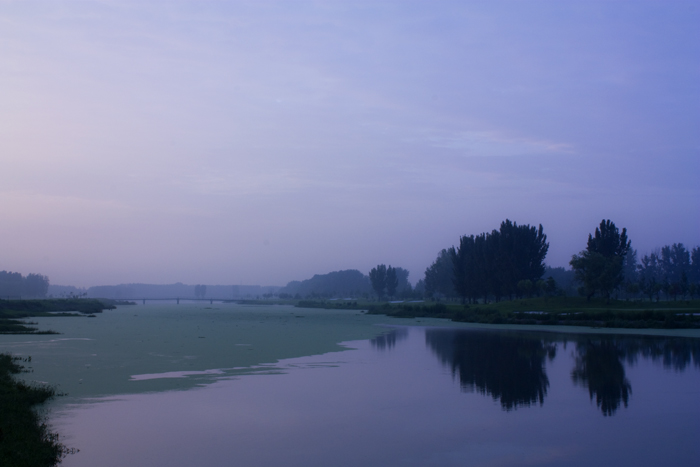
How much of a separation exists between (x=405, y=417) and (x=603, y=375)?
965 cm

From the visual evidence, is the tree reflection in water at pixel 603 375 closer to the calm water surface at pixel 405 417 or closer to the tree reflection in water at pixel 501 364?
the calm water surface at pixel 405 417

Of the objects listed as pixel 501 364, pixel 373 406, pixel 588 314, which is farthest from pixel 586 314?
pixel 373 406

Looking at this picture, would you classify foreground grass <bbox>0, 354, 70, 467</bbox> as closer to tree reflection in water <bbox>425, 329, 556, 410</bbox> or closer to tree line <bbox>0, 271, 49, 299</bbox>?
tree reflection in water <bbox>425, 329, 556, 410</bbox>

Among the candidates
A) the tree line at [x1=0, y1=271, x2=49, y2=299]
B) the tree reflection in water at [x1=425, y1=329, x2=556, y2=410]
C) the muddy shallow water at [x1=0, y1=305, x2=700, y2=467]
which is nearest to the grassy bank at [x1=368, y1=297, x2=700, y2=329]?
the tree reflection in water at [x1=425, y1=329, x2=556, y2=410]

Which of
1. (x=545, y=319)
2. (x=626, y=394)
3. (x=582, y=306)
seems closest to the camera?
(x=626, y=394)

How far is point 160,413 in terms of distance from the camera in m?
13.0

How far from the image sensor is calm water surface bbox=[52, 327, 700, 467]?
998 centimetres

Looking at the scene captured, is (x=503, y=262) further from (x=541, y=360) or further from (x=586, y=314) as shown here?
(x=541, y=360)

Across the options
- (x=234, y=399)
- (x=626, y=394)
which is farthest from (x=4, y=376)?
(x=626, y=394)

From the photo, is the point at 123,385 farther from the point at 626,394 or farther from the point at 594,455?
the point at 626,394

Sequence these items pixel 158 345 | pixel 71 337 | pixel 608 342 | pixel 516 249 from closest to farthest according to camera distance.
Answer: pixel 158 345
pixel 608 342
pixel 71 337
pixel 516 249

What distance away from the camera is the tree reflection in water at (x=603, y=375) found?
15.0m

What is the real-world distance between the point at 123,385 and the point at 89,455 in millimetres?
6914

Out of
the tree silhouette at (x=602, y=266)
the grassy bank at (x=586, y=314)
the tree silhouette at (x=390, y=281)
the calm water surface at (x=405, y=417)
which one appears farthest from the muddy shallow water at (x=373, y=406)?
the tree silhouette at (x=390, y=281)
